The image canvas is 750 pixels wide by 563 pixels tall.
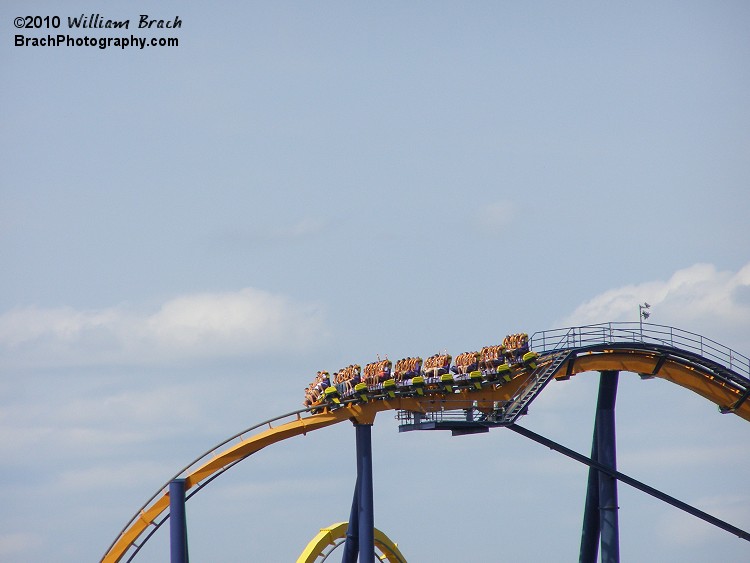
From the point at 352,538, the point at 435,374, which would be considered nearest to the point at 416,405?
the point at 435,374

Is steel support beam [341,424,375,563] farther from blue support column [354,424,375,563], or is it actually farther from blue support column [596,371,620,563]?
blue support column [596,371,620,563]

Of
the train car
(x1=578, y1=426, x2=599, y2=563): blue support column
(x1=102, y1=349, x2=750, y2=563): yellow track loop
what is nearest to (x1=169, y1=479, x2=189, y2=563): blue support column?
(x1=102, y1=349, x2=750, y2=563): yellow track loop

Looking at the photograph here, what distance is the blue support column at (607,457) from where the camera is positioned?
6819 centimetres

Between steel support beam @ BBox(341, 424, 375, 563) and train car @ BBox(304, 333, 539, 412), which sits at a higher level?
train car @ BBox(304, 333, 539, 412)

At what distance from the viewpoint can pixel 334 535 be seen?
2928 inches

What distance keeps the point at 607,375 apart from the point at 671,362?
2.66 metres

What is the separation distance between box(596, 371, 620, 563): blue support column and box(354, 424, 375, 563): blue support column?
30.2ft

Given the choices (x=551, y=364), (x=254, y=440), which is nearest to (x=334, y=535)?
(x=254, y=440)

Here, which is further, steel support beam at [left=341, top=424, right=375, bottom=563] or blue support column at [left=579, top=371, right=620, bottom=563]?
blue support column at [left=579, top=371, right=620, bottom=563]

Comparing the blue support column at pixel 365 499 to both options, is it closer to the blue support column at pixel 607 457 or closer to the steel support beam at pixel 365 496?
the steel support beam at pixel 365 496

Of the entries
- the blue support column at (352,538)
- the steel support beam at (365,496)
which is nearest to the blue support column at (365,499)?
the steel support beam at (365,496)

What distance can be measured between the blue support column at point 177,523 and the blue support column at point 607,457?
16328 mm

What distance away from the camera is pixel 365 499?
66.8 m

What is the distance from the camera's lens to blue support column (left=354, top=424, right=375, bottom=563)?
218 feet
